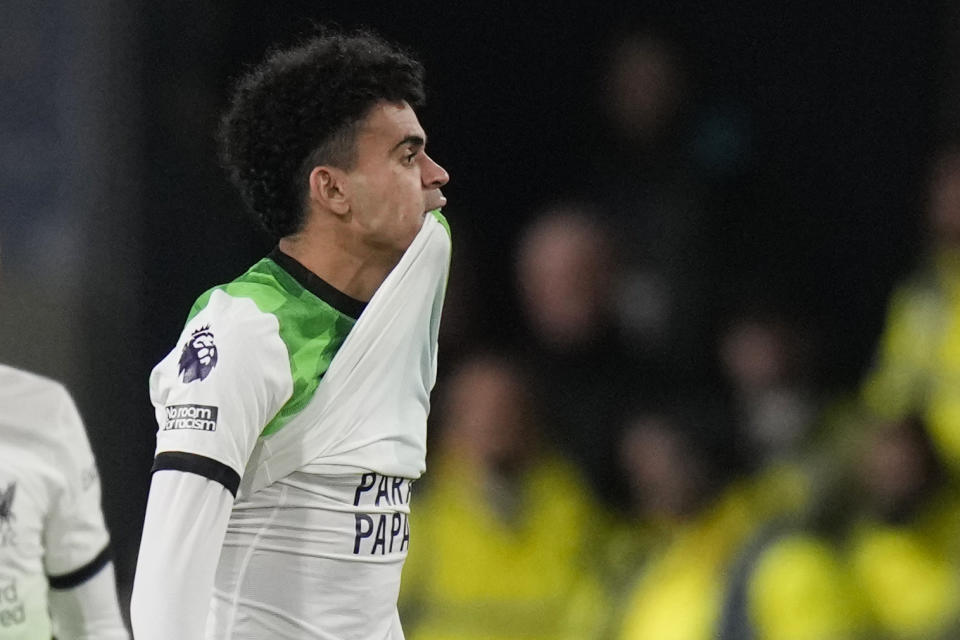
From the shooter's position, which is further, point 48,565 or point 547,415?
point 547,415

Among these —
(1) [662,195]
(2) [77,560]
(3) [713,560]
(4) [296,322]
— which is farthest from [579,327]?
(4) [296,322]

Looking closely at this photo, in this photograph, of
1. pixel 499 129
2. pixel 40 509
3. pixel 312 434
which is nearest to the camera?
pixel 312 434

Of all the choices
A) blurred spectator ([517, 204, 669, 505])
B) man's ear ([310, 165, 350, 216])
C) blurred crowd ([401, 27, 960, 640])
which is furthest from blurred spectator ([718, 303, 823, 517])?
man's ear ([310, 165, 350, 216])

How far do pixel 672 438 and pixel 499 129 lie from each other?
3.52 ft

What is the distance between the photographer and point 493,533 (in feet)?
13.9

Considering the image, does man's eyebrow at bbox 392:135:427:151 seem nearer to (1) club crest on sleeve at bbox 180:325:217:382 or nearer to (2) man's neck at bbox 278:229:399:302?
(2) man's neck at bbox 278:229:399:302

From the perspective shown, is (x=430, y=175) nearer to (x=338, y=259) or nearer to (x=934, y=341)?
(x=338, y=259)

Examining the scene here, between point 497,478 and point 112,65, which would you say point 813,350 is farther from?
point 112,65

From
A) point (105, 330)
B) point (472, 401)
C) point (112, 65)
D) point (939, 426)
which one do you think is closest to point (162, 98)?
point (112, 65)

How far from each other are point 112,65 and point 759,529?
1.89m

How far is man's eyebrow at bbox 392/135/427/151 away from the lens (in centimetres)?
195

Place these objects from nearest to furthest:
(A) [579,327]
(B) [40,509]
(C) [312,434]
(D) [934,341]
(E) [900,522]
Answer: (C) [312,434]
(B) [40,509]
(E) [900,522]
(D) [934,341]
(A) [579,327]

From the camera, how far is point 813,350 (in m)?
4.65

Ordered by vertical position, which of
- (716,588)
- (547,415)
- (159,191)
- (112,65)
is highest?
(112,65)
